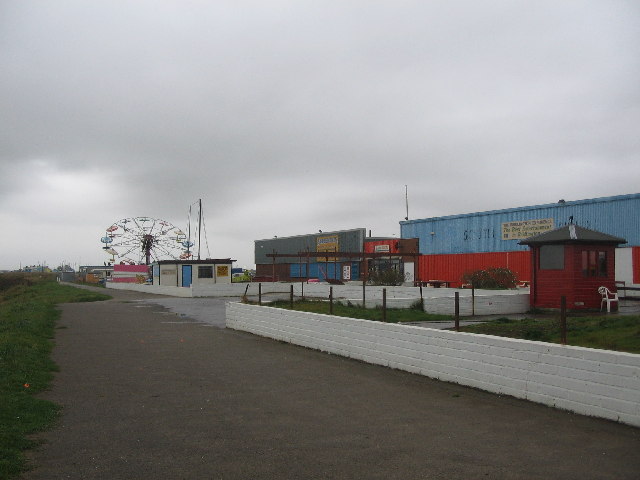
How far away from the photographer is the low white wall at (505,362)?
6.91m

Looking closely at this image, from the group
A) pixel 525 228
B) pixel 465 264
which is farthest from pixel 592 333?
pixel 465 264

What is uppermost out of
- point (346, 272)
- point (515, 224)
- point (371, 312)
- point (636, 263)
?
point (515, 224)

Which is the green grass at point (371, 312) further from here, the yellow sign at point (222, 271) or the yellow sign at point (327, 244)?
the yellow sign at point (327, 244)

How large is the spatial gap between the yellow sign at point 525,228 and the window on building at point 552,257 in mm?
15210

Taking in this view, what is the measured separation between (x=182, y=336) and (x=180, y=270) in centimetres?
3351

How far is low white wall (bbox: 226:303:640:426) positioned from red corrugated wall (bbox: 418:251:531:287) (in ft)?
76.7

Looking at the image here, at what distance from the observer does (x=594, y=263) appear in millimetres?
19312

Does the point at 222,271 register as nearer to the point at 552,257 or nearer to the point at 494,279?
the point at 494,279

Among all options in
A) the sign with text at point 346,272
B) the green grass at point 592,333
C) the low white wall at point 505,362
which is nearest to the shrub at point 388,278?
the sign with text at point 346,272

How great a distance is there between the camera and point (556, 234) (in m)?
19.6

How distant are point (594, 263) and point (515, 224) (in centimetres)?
1721

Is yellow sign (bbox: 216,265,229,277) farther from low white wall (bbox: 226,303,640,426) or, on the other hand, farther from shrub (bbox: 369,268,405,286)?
low white wall (bbox: 226,303,640,426)

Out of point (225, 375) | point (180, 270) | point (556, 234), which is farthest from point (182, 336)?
point (180, 270)

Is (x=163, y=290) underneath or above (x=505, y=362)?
underneath
